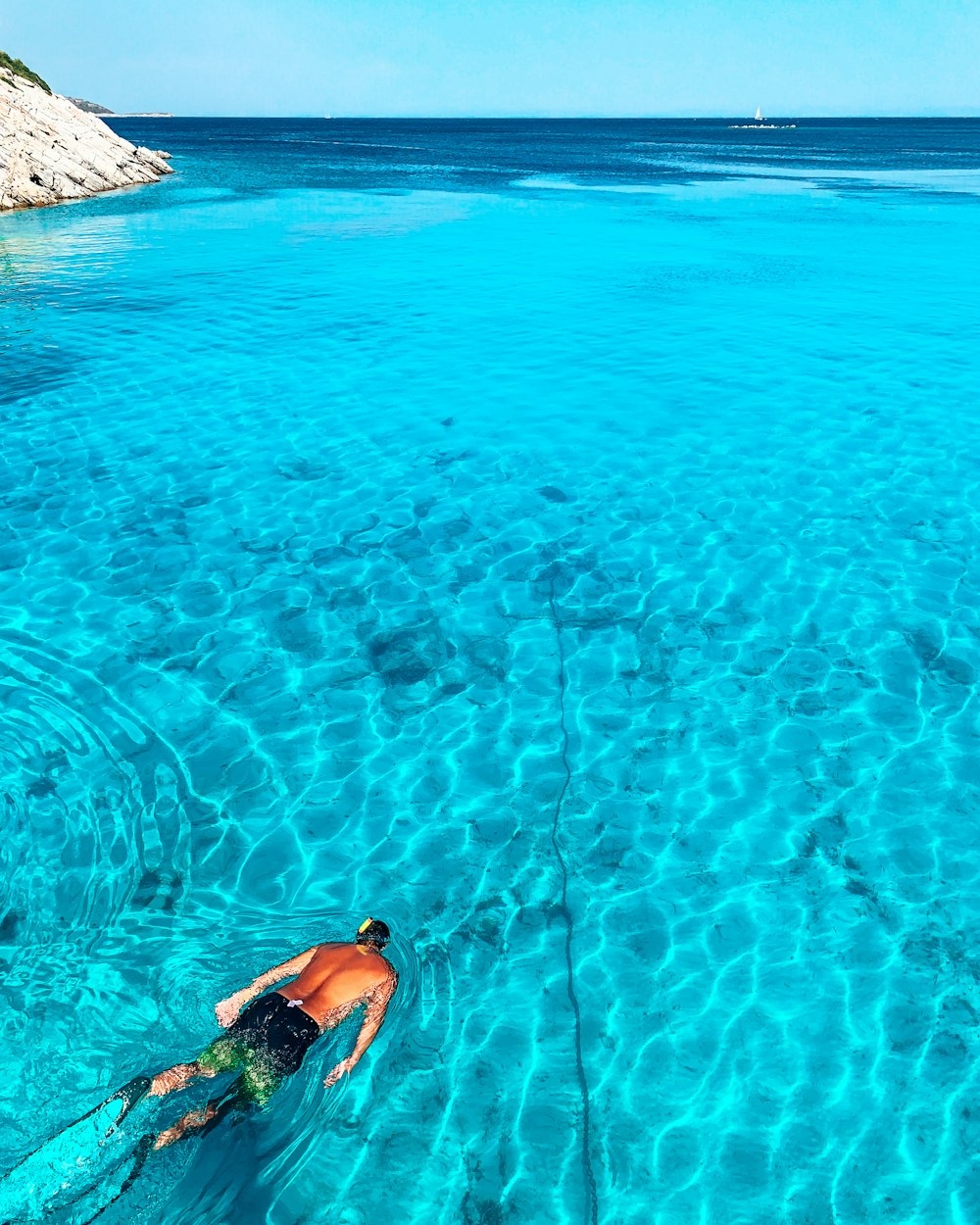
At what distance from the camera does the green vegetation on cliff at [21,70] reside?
4309 cm

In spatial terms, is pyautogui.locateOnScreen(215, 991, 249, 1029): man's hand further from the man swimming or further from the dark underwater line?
the dark underwater line

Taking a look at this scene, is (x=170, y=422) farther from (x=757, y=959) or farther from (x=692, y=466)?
(x=757, y=959)

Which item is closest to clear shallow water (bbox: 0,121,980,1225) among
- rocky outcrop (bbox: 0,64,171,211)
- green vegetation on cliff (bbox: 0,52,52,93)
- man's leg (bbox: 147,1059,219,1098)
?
man's leg (bbox: 147,1059,219,1098)

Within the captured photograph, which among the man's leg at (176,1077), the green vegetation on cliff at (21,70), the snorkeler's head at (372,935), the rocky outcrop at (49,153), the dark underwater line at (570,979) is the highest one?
the green vegetation on cliff at (21,70)

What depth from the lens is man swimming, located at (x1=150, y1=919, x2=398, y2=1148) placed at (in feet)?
14.2

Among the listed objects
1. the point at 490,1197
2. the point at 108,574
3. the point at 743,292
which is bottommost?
the point at 490,1197

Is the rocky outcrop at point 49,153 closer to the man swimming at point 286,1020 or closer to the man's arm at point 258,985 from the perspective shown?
the man's arm at point 258,985

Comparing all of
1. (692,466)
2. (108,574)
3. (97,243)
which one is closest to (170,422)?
(108,574)

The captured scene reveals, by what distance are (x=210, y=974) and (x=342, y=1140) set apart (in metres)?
1.28

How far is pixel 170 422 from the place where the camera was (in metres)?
13.0

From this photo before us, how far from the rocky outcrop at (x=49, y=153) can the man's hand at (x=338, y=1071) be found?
120 feet

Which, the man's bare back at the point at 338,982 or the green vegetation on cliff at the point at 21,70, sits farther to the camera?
the green vegetation on cliff at the point at 21,70

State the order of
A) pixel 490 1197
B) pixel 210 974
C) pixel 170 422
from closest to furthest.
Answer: pixel 490 1197 < pixel 210 974 < pixel 170 422

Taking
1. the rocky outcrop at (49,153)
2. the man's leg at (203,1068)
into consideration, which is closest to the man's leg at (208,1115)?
the man's leg at (203,1068)
